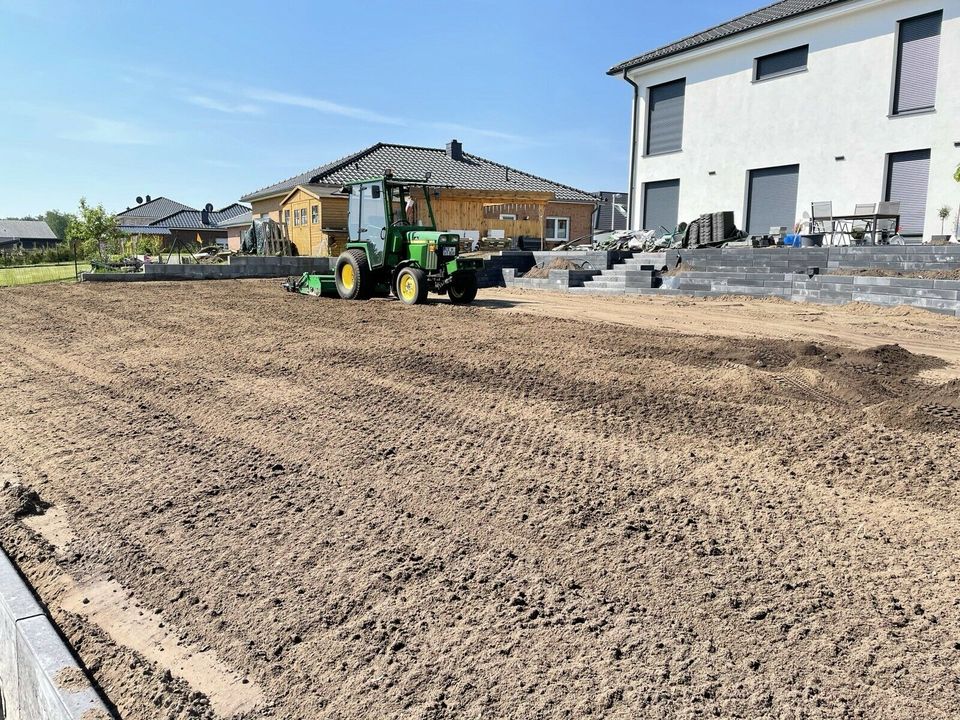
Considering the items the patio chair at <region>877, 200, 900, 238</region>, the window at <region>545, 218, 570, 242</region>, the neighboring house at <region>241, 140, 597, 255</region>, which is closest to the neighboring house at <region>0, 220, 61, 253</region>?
the neighboring house at <region>241, 140, 597, 255</region>

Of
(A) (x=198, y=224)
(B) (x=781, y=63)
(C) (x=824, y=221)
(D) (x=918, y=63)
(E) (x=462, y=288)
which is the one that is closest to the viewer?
(E) (x=462, y=288)

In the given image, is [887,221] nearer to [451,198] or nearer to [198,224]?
[451,198]

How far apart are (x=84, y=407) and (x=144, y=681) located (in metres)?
4.18

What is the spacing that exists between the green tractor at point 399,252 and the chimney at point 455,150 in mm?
21354

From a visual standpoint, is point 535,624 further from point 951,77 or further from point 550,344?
point 951,77

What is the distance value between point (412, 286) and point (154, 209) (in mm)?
72193

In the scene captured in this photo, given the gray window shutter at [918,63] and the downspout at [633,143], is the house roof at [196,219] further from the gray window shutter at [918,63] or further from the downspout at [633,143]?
the gray window shutter at [918,63]

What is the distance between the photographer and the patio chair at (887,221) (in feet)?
49.6

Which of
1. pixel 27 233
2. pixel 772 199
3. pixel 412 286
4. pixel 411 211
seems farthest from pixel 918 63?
pixel 27 233

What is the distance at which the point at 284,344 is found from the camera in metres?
8.76

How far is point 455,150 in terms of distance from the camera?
1372 inches

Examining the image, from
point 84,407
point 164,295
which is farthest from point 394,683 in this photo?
point 164,295

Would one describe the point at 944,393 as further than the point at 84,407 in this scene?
No

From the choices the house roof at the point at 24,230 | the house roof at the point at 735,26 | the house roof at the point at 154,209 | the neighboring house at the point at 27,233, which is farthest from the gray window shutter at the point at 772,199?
the house roof at the point at 24,230
